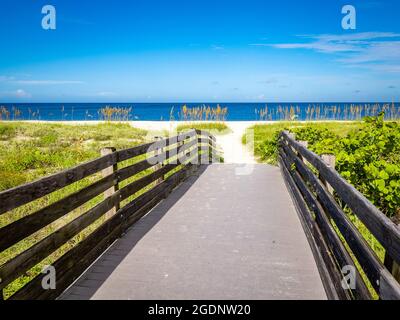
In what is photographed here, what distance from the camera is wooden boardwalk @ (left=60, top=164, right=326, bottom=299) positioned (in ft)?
11.4

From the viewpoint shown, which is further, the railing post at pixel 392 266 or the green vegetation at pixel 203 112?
the green vegetation at pixel 203 112

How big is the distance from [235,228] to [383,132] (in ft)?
10.3

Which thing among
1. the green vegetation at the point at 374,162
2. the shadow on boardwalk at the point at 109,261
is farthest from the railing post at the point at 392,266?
the shadow on boardwalk at the point at 109,261

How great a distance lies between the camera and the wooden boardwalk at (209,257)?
346 cm

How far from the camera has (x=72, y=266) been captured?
358 cm

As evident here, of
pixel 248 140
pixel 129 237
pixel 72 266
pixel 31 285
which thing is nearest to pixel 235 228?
pixel 129 237

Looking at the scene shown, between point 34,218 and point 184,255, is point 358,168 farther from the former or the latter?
point 34,218

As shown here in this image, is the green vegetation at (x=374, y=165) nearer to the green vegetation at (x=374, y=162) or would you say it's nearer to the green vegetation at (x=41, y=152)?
the green vegetation at (x=374, y=162)

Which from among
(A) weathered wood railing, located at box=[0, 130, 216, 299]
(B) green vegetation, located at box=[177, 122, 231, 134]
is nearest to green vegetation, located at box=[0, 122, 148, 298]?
(A) weathered wood railing, located at box=[0, 130, 216, 299]

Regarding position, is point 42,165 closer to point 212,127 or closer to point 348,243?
point 348,243

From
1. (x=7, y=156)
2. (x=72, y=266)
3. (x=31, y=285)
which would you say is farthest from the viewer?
(x=7, y=156)

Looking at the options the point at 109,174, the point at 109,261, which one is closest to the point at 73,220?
the point at 109,261

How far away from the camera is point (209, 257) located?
4.25 metres

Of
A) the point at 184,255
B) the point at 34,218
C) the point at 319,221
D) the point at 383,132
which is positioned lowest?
the point at 184,255
